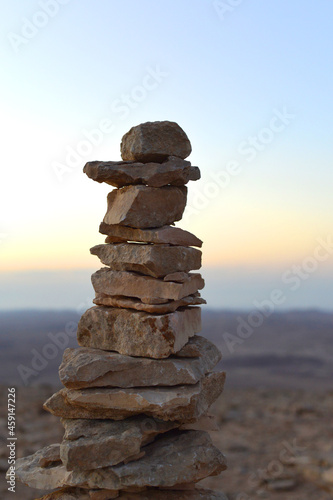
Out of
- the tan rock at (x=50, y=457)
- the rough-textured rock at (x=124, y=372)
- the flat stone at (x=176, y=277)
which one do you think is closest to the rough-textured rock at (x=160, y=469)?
the tan rock at (x=50, y=457)

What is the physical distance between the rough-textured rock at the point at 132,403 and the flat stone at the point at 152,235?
1.85 metres

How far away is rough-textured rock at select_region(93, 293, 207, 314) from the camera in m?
5.80

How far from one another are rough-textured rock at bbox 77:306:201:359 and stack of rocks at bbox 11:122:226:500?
0.01 m

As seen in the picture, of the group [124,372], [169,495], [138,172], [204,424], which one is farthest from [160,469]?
[138,172]

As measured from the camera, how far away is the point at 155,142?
20.2 feet

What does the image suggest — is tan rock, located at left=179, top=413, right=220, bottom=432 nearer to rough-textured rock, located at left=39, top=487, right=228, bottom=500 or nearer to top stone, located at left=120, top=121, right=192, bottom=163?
rough-textured rock, located at left=39, top=487, right=228, bottom=500

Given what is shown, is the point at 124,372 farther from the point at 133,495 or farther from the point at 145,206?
the point at 145,206

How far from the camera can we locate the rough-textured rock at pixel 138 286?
5.83m

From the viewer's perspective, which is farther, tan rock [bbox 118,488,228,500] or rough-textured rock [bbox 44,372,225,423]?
tan rock [bbox 118,488,228,500]

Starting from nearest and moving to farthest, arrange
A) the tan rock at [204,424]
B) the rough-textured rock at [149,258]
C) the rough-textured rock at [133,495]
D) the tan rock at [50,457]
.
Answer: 1. the rough-textured rock at [133,495]
2. the rough-textured rock at [149,258]
3. the tan rock at [50,457]
4. the tan rock at [204,424]

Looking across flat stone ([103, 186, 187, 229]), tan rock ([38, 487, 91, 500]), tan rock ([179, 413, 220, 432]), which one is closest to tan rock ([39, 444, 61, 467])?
tan rock ([38, 487, 91, 500])

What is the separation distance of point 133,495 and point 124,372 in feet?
4.83

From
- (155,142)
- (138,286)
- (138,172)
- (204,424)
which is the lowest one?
(204,424)

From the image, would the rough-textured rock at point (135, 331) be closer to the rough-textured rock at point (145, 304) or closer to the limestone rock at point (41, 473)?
the rough-textured rock at point (145, 304)
